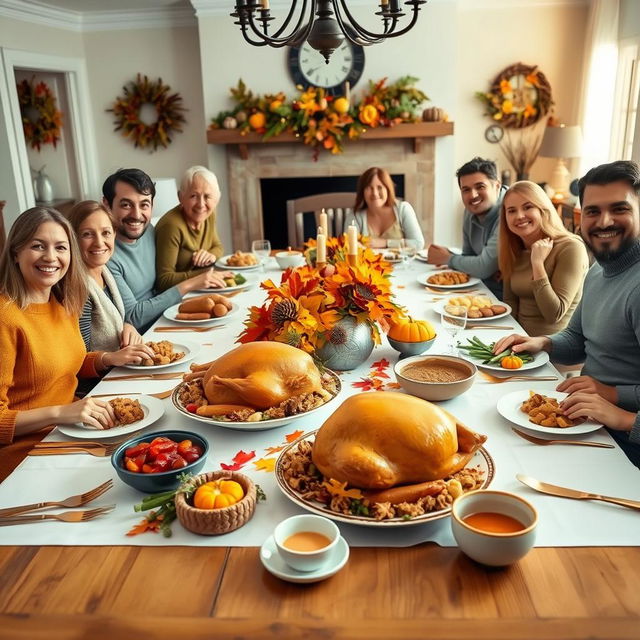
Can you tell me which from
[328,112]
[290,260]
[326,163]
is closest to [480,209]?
[290,260]

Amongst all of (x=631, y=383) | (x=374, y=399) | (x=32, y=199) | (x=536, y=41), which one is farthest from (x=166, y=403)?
(x=536, y=41)

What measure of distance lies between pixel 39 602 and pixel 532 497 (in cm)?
77

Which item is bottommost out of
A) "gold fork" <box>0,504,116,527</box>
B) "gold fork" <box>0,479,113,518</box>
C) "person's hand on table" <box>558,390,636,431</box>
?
"gold fork" <box>0,504,116,527</box>

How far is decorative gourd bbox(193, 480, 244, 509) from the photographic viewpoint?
1.03 metres

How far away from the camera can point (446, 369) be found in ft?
5.05

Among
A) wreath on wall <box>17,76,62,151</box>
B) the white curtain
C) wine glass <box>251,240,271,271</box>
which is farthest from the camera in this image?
wreath on wall <box>17,76,62,151</box>

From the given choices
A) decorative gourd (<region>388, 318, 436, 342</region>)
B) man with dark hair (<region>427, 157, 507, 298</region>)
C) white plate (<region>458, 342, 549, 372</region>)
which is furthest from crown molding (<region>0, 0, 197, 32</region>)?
white plate (<region>458, 342, 549, 372</region>)

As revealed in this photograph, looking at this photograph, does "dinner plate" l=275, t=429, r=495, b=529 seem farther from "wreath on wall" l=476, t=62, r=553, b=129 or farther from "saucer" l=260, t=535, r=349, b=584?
"wreath on wall" l=476, t=62, r=553, b=129

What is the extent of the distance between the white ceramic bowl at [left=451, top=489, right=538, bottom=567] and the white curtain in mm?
4654

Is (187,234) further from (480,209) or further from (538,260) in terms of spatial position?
(538,260)

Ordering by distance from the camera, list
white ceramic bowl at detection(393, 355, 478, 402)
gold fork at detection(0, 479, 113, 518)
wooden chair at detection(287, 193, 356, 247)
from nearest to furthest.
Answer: gold fork at detection(0, 479, 113, 518) < white ceramic bowl at detection(393, 355, 478, 402) < wooden chair at detection(287, 193, 356, 247)

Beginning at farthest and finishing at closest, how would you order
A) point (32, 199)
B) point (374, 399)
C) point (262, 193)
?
point (262, 193) → point (32, 199) → point (374, 399)

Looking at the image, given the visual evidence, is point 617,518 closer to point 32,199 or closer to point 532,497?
point 532,497

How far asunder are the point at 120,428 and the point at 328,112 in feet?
13.4
